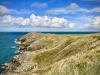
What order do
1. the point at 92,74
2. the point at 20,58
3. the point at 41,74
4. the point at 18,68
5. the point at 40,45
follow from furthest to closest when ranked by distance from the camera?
1. the point at 40,45
2. the point at 20,58
3. the point at 18,68
4. the point at 41,74
5. the point at 92,74

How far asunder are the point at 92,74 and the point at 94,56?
186 inches

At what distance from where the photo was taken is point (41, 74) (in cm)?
3606

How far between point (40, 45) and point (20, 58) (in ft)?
Result: 126

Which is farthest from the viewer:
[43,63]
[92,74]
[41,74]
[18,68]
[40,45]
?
[40,45]

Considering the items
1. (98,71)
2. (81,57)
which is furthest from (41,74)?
(98,71)

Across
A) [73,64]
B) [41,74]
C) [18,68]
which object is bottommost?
[18,68]

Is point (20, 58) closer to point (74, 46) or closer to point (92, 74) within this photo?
point (74, 46)

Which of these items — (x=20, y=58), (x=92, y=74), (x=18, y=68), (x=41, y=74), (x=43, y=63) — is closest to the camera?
(x=92, y=74)

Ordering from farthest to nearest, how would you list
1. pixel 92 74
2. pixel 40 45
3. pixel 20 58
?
pixel 40 45, pixel 20 58, pixel 92 74

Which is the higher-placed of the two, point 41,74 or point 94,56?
point 94,56

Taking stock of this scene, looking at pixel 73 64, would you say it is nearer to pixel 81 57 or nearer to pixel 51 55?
pixel 81 57

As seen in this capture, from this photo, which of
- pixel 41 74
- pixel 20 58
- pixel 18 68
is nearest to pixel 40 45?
pixel 20 58

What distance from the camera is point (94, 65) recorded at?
34625 mm

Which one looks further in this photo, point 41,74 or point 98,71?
point 41,74
